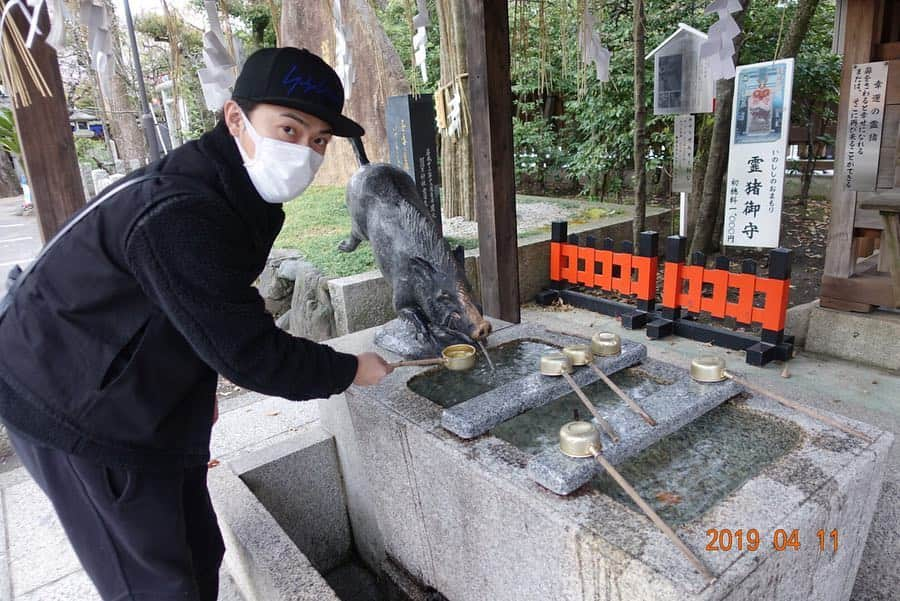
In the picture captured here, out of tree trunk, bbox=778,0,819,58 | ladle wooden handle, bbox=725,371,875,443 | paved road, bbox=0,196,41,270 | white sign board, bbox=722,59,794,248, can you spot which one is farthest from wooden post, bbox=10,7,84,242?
paved road, bbox=0,196,41,270

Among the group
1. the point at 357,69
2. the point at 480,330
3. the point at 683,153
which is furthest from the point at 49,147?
the point at 357,69

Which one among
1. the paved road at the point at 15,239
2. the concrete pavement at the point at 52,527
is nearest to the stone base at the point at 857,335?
the concrete pavement at the point at 52,527

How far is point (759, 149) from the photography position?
4.23 meters

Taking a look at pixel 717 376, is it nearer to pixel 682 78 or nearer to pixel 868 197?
pixel 868 197

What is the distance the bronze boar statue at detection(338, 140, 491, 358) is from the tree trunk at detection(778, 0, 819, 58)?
16.6 ft

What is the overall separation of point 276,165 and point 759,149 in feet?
12.9

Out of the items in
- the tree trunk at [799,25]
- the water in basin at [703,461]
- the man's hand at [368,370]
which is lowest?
the water in basin at [703,461]

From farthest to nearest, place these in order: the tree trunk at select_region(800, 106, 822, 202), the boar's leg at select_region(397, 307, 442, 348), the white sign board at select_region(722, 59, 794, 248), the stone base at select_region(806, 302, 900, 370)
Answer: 1. the tree trunk at select_region(800, 106, 822, 202)
2. the white sign board at select_region(722, 59, 794, 248)
3. the stone base at select_region(806, 302, 900, 370)
4. the boar's leg at select_region(397, 307, 442, 348)

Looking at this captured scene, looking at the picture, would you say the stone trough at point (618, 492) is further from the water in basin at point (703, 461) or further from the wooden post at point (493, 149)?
the wooden post at point (493, 149)

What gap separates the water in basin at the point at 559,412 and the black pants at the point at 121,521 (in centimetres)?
99

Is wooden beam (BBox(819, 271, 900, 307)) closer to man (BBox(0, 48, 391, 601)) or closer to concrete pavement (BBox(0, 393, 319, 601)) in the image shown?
concrete pavement (BBox(0, 393, 319, 601))

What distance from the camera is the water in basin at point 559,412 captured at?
191cm

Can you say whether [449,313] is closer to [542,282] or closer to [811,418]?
[811,418]

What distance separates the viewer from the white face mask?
150 cm
